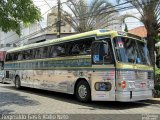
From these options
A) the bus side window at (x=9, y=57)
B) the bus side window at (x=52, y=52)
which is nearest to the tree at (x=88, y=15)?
the bus side window at (x=9, y=57)

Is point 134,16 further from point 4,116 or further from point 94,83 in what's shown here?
point 4,116

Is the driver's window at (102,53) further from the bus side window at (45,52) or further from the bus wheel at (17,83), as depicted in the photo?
the bus wheel at (17,83)

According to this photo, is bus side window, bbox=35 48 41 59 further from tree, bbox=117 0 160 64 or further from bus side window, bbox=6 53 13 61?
tree, bbox=117 0 160 64

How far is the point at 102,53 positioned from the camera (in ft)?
42.9

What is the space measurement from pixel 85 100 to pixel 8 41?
5052 cm

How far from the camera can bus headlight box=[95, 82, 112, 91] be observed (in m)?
12.7

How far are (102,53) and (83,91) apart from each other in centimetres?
→ 202

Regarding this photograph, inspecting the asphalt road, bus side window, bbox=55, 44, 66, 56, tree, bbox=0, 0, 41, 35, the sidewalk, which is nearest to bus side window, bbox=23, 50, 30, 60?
bus side window, bbox=55, 44, 66, 56

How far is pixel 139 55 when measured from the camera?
44.4ft

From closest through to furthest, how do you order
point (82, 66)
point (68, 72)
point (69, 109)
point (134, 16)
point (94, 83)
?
1. point (69, 109)
2. point (94, 83)
3. point (82, 66)
4. point (68, 72)
5. point (134, 16)

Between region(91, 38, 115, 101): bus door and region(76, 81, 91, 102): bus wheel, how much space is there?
0.48m

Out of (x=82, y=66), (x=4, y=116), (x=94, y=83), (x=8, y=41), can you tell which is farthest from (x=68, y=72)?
(x=8, y=41)

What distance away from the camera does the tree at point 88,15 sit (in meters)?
29.7

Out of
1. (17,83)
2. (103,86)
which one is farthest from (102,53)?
(17,83)
